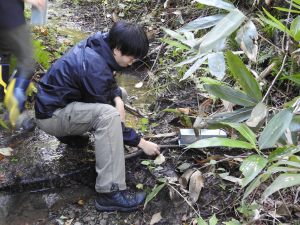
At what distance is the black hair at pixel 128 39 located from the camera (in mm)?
2500

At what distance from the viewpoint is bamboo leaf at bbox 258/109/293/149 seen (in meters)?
→ 1.74

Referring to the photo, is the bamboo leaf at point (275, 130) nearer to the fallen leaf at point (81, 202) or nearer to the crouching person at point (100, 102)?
the crouching person at point (100, 102)

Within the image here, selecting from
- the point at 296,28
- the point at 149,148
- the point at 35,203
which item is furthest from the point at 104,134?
the point at 296,28

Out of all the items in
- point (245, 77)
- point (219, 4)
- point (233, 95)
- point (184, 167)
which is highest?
point (219, 4)

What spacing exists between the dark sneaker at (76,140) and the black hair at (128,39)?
82cm

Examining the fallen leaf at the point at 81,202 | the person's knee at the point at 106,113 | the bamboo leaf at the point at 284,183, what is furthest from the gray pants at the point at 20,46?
the bamboo leaf at the point at 284,183

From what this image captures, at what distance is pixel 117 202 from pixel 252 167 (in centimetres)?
114

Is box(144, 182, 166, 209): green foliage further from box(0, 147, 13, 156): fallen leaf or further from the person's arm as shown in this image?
the person's arm

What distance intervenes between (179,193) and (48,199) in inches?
35.5

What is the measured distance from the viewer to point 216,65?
2145mm

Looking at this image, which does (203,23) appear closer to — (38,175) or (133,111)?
(133,111)

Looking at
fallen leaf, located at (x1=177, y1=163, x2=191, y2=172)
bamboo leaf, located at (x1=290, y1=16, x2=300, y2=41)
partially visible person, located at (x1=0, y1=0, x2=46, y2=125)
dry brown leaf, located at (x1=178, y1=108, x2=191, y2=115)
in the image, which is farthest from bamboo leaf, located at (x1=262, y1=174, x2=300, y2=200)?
partially visible person, located at (x1=0, y1=0, x2=46, y2=125)

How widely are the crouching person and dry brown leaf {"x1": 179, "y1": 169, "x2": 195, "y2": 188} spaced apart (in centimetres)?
26

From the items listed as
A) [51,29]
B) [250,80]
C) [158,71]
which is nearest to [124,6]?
[51,29]
